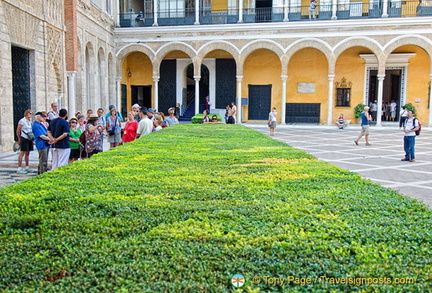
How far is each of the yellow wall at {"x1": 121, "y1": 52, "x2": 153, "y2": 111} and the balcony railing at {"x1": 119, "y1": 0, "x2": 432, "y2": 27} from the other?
7.91 ft

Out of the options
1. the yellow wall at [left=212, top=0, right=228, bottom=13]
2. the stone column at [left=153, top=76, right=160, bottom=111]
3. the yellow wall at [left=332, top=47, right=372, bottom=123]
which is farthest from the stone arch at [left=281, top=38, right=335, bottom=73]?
the stone column at [left=153, top=76, right=160, bottom=111]

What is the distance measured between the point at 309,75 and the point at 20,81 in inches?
710

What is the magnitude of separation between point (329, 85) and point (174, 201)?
2222cm

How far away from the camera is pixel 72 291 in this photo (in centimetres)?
174

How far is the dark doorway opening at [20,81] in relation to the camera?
12844mm

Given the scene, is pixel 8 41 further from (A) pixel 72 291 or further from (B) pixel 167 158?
(A) pixel 72 291

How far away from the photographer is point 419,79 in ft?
78.8

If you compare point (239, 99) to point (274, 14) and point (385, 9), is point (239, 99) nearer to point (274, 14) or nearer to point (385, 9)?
point (274, 14)

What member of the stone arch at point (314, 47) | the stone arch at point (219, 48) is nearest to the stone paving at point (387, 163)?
the stone arch at point (314, 47)

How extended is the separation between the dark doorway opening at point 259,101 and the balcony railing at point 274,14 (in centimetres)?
432

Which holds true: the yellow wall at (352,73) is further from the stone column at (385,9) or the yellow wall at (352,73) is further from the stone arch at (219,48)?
the stone arch at (219,48)

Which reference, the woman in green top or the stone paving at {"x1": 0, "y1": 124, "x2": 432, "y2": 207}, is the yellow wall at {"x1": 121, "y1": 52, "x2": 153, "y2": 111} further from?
the woman in green top

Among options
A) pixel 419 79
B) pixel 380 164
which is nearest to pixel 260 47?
pixel 419 79

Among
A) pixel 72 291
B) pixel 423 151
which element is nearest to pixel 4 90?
pixel 72 291
